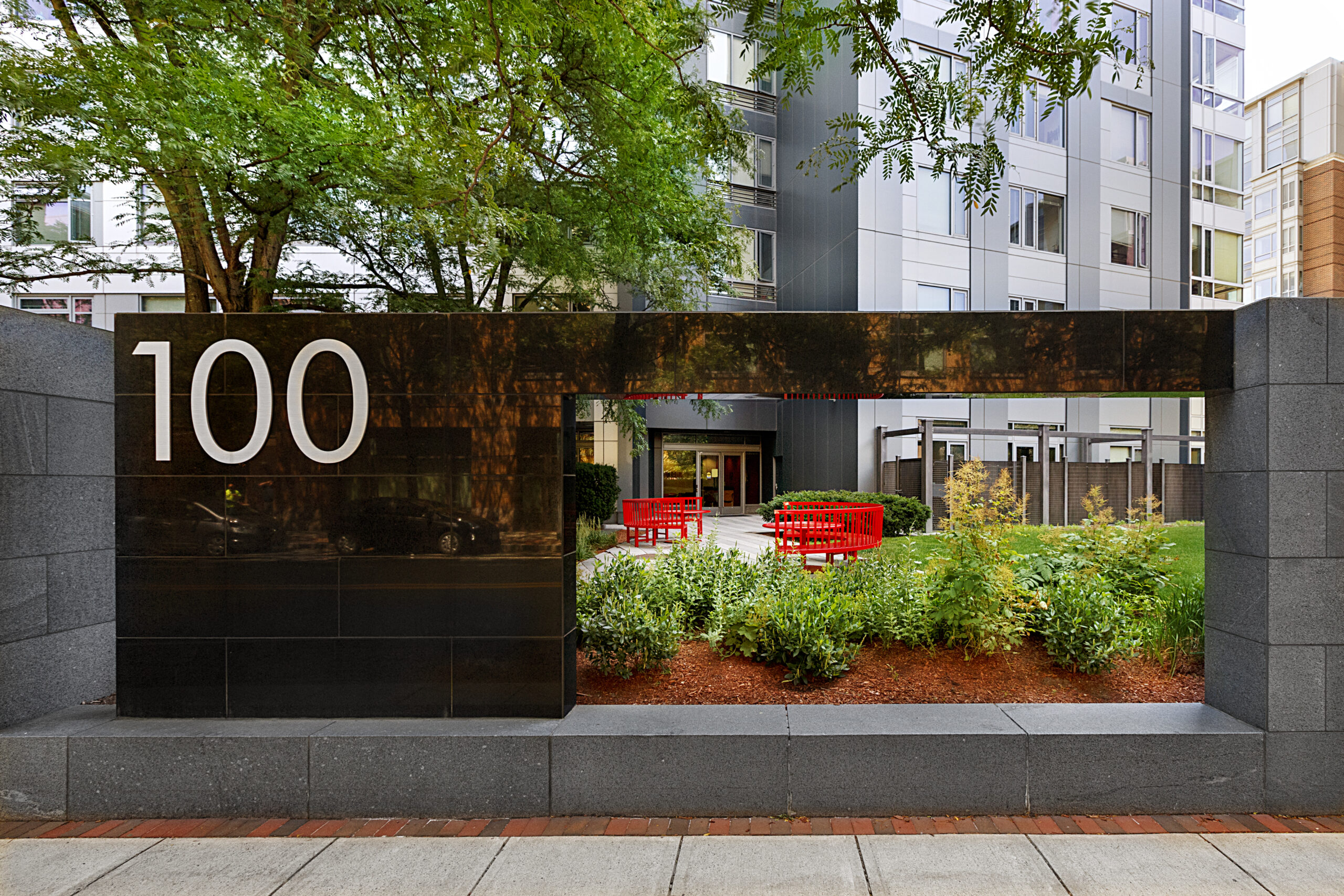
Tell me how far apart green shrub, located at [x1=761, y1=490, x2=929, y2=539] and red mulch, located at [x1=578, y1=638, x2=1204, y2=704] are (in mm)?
10235

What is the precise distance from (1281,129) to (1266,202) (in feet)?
14.3

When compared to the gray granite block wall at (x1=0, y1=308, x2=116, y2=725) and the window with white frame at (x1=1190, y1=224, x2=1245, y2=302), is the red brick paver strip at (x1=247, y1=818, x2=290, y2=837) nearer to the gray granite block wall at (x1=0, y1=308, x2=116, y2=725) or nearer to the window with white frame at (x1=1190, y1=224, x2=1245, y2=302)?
the gray granite block wall at (x1=0, y1=308, x2=116, y2=725)

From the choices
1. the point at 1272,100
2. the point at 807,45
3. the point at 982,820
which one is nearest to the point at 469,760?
the point at 982,820

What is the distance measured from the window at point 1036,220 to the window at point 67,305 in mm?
29502

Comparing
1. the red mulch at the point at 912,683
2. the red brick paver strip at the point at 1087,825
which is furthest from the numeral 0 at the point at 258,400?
the red brick paver strip at the point at 1087,825

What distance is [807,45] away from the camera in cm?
468

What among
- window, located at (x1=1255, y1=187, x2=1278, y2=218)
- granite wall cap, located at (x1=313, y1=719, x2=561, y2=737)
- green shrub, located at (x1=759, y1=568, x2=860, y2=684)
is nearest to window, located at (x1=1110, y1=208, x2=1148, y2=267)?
green shrub, located at (x1=759, y1=568, x2=860, y2=684)

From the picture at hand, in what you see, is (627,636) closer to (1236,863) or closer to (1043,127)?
(1236,863)

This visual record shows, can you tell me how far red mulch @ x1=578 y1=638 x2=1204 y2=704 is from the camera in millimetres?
4660

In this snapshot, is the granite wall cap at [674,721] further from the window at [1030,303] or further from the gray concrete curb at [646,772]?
the window at [1030,303]

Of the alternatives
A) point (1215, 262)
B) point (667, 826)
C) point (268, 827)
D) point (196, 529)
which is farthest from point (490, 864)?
point (1215, 262)

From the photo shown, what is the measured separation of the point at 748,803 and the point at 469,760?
1735 mm

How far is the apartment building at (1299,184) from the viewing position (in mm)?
37688

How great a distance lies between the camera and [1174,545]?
8.76m
